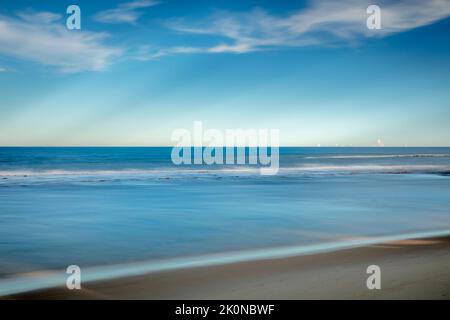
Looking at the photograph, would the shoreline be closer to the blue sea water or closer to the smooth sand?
the smooth sand

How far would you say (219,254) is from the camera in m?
9.25

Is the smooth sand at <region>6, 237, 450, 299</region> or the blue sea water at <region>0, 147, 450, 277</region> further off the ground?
the blue sea water at <region>0, 147, 450, 277</region>

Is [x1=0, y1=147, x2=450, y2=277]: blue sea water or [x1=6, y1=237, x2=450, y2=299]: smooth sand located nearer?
[x1=6, y1=237, x2=450, y2=299]: smooth sand

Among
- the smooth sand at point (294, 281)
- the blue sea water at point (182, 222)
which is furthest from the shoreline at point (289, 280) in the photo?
the blue sea water at point (182, 222)

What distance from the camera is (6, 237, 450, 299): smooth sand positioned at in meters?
6.09

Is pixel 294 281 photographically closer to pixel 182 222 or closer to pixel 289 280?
pixel 289 280

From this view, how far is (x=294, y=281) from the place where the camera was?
6.77 meters

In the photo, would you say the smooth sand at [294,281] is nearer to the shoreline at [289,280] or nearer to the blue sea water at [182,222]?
the shoreline at [289,280]

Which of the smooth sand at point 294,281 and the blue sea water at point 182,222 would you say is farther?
the blue sea water at point 182,222

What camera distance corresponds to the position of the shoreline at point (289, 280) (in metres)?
6.12

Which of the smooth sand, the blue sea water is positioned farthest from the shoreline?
the blue sea water

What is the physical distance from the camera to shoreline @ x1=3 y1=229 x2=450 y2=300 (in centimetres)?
612
